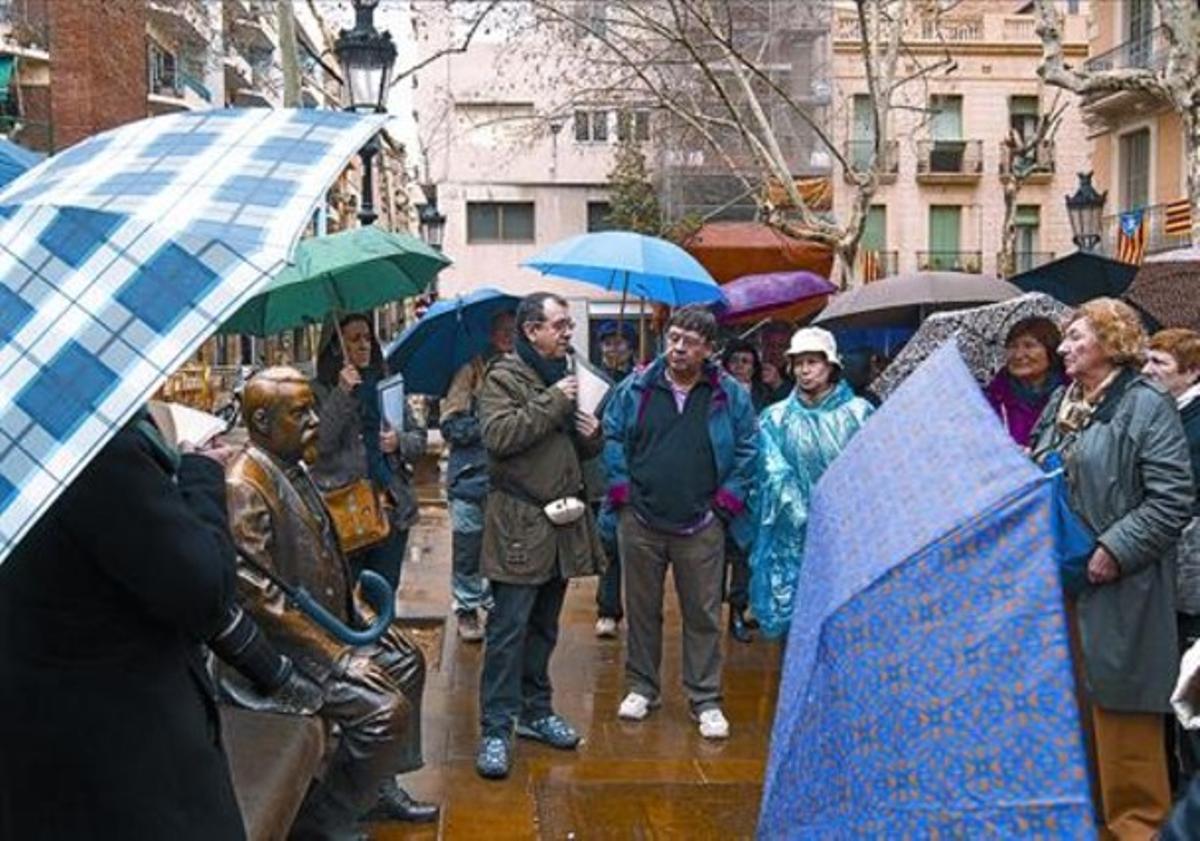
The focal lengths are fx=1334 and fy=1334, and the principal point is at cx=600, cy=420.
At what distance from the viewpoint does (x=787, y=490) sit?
19.5 ft

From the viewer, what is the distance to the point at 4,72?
91.6 ft

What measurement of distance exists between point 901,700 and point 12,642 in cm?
157

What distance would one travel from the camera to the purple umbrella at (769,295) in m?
10.5

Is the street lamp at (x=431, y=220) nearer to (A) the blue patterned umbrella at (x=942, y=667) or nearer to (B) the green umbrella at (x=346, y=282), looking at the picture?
(B) the green umbrella at (x=346, y=282)

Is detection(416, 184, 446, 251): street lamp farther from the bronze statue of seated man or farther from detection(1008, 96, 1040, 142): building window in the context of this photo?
detection(1008, 96, 1040, 142): building window

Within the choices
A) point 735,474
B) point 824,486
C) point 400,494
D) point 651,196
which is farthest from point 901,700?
point 651,196

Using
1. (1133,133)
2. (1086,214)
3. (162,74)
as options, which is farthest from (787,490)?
(162,74)

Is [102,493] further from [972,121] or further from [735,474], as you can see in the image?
[972,121]

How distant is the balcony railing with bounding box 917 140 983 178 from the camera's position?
136ft

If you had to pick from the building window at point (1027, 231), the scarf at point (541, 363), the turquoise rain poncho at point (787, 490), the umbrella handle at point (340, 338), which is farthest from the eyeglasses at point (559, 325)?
the building window at point (1027, 231)

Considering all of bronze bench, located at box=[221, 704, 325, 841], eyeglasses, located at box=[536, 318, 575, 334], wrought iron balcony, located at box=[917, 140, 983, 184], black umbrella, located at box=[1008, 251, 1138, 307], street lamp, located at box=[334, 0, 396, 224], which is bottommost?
bronze bench, located at box=[221, 704, 325, 841]

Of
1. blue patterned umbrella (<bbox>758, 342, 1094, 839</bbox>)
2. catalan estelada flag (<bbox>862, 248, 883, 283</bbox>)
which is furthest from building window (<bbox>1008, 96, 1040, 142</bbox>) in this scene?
blue patterned umbrella (<bbox>758, 342, 1094, 839</bbox>)

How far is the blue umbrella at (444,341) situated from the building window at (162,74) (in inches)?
1138

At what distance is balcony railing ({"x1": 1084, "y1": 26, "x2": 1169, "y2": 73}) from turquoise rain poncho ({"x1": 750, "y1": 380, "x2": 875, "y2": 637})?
21871 mm
